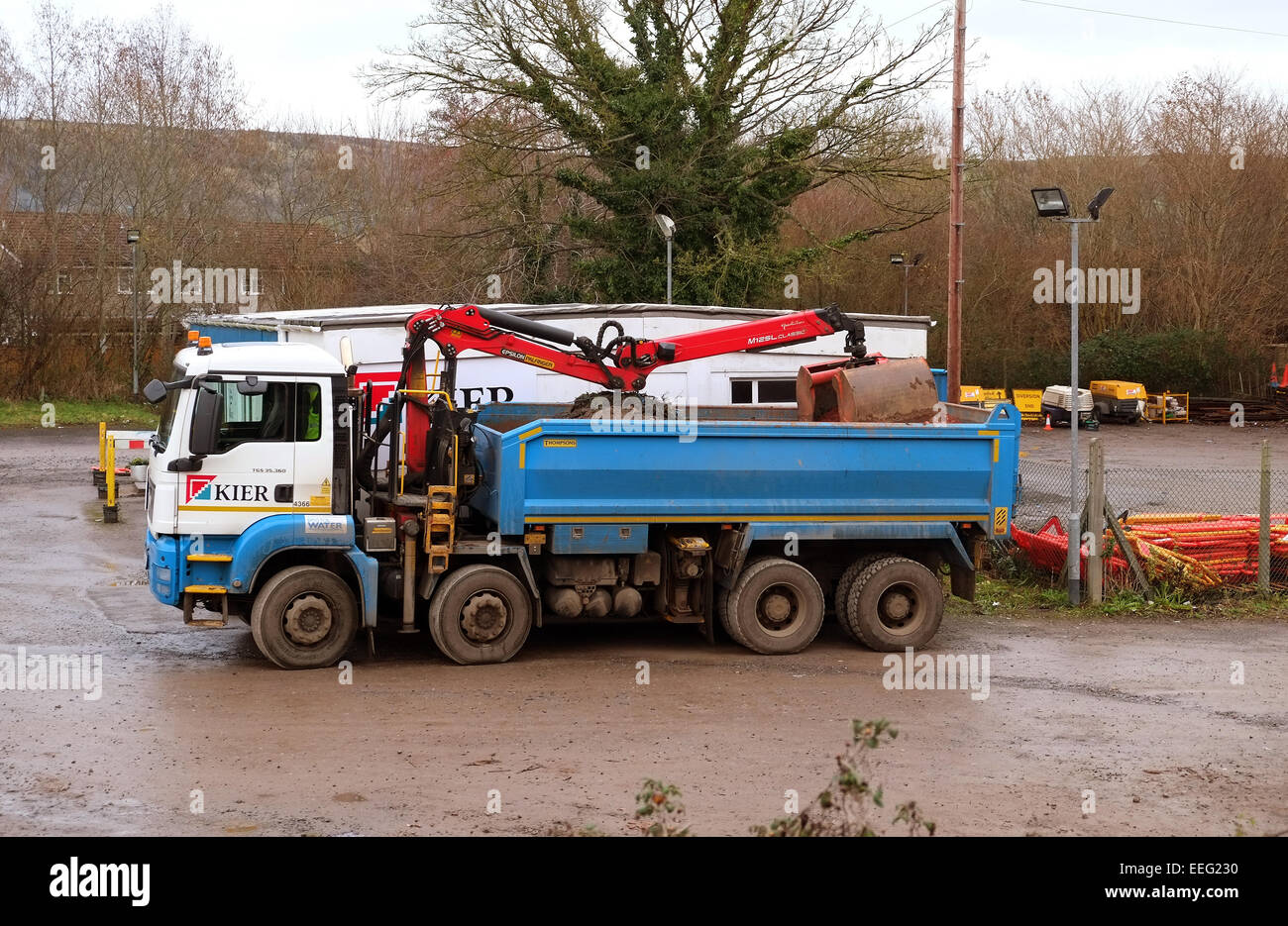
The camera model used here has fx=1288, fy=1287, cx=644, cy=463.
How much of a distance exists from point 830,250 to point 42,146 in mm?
27944

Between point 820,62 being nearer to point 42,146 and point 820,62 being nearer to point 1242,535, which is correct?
point 1242,535

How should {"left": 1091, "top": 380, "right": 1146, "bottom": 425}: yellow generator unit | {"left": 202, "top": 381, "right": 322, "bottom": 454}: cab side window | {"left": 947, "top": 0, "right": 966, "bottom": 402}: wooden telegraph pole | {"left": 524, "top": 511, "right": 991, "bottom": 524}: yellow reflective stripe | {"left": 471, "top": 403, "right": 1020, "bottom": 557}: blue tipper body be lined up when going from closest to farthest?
{"left": 202, "top": 381, "right": 322, "bottom": 454}: cab side window
{"left": 471, "top": 403, "right": 1020, "bottom": 557}: blue tipper body
{"left": 524, "top": 511, "right": 991, "bottom": 524}: yellow reflective stripe
{"left": 947, "top": 0, "right": 966, "bottom": 402}: wooden telegraph pole
{"left": 1091, "top": 380, "right": 1146, "bottom": 425}: yellow generator unit

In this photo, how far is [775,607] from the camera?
1164 cm

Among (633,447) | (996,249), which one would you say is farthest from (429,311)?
(996,249)

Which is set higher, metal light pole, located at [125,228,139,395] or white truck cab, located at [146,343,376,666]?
metal light pole, located at [125,228,139,395]

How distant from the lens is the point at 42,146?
42500mm

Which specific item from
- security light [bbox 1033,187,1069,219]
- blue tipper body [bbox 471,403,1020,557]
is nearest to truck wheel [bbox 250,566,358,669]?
blue tipper body [bbox 471,403,1020,557]

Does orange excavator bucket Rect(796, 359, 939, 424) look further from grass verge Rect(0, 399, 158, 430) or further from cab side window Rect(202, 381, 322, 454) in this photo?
grass verge Rect(0, 399, 158, 430)

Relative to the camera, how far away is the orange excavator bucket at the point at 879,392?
11.8m

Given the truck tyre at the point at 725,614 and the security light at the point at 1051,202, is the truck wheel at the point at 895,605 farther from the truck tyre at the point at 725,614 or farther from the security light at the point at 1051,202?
the security light at the point at 1051,202

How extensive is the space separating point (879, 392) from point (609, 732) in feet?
14.6

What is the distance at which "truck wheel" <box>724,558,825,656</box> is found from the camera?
1152 centimetres

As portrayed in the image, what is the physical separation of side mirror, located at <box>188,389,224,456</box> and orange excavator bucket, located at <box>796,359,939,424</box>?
539 centimetres

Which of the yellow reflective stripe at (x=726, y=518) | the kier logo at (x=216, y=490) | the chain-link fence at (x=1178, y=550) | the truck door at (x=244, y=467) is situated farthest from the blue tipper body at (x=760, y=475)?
the chain-link fence at (x=1178, y=550)
